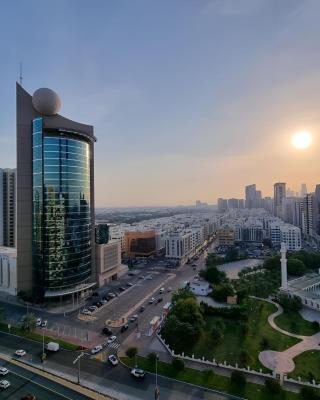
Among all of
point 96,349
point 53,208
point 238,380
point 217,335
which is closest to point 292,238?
point 217,335

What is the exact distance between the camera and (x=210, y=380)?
96.4 ft

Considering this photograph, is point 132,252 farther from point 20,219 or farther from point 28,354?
point 28,354

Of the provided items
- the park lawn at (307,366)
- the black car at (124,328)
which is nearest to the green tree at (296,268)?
the park lawn at (307,366)

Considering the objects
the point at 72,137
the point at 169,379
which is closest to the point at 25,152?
the point at 72,137

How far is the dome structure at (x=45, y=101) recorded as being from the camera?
53688mm

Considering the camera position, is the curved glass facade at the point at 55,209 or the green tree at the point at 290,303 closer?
the green tree at the point at 290,303

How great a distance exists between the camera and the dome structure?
5369 cm

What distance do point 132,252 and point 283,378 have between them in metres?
70.5

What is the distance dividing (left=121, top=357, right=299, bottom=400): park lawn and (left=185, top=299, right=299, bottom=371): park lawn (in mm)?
3491

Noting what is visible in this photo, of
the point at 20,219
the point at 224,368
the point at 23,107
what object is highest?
the point at 23,107

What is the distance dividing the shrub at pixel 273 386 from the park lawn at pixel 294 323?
15.6 meters

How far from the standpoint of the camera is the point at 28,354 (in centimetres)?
3478

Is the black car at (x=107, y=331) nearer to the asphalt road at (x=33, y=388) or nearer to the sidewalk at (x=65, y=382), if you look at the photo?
the sidewalk at (x=65, y=382)

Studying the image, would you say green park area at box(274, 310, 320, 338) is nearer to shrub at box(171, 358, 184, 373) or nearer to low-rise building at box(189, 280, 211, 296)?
low-rise building at box(189, 280, 211, 296)
